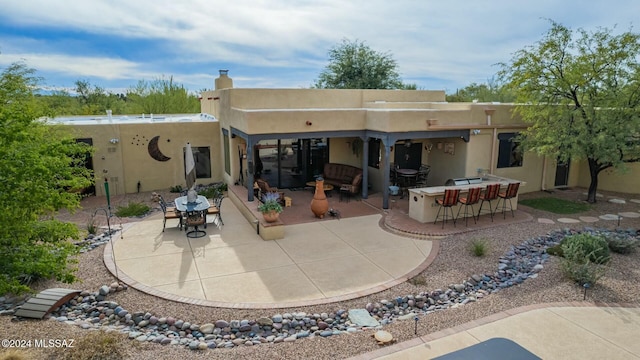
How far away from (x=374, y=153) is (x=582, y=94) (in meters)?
7.79

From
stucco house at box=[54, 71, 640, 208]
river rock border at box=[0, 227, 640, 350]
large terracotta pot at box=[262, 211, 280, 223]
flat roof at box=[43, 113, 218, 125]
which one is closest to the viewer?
river rock border at box=[0, 227, 640, 350]

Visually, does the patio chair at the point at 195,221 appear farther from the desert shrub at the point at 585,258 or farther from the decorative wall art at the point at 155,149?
the desert shrub at the point at 585,258

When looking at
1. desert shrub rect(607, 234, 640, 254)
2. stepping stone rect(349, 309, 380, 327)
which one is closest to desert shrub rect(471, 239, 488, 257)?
desert shrub rect(607, 234, 640, 254)

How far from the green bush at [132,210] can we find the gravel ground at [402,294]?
373 cm

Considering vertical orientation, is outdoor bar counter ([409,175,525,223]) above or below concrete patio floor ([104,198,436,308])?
above

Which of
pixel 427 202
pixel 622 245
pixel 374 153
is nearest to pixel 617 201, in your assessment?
pixel 622 245

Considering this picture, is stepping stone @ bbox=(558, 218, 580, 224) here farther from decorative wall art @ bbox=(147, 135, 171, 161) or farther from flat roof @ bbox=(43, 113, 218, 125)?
decorative wall art @ bbox=(147, 135, 171, 161)

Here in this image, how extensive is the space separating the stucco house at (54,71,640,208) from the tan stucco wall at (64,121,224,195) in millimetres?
40

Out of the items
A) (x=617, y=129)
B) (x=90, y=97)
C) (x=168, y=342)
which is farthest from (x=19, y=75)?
(x=90, y=97)

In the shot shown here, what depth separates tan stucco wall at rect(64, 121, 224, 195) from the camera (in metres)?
17.0

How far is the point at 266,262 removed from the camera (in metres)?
10.0

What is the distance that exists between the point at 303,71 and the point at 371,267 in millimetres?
31589

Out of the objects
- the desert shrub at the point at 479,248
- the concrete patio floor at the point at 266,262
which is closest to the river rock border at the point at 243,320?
the concrete patio floor at the point at 266,262

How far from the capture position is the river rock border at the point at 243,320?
6.71 metres
